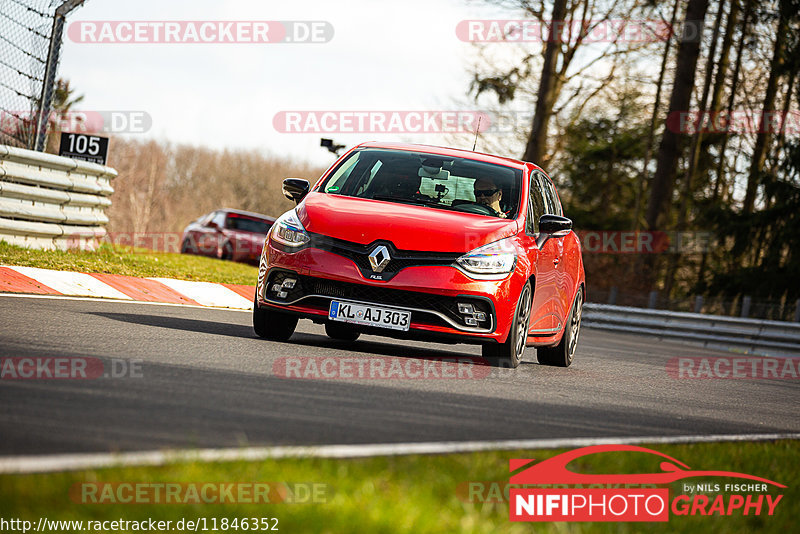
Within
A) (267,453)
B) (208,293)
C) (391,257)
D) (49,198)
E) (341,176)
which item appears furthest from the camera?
(208,293)

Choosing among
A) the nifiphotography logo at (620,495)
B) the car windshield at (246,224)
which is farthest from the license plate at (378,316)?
the car windshield at (246,224)

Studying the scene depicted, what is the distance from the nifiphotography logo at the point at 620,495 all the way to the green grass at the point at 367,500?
69 mm

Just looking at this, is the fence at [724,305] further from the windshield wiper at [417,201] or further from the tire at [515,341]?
the windshield wiper at [417,201]

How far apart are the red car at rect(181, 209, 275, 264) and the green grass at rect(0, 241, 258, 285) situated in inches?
355

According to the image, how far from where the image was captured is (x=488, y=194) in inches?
369

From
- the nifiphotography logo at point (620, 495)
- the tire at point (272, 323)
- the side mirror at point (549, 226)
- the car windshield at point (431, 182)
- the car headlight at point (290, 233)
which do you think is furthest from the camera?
the side mirror at point (549, 226)

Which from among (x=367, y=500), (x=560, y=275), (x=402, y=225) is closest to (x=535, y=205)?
(x=560, y=275)

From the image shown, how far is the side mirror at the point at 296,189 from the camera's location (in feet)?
30.8

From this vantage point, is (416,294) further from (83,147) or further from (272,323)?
(83,147)

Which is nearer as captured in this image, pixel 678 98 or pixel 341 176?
pixel 341 176

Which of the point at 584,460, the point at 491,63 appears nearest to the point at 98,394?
the point at 584,460

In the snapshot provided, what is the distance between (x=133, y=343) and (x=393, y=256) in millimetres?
2070

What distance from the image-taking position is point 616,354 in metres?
13.8

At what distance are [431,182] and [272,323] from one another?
74.8 inches
